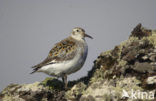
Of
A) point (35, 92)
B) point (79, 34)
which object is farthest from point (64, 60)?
point (79, 34)

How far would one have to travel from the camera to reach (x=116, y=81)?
11.1 metres

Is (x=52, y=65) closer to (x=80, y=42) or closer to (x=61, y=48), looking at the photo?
(x=61, y=48)

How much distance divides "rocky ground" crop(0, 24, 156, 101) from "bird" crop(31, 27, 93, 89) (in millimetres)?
656

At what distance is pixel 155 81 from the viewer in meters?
10.1

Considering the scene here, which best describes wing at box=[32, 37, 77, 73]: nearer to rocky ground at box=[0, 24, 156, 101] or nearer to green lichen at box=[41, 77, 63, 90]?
green lichen at box=[41, 77, 63, 90]

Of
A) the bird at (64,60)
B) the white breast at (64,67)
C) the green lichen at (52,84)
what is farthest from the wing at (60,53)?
the green lichen at (52,84)

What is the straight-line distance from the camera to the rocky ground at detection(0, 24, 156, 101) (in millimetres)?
10260

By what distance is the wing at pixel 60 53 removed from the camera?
45.1ft

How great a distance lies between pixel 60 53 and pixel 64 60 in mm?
506

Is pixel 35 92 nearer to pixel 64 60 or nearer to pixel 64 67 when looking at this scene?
pixel 64 67

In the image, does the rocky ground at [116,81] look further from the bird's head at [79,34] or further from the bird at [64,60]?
the bird's head at [79,34]

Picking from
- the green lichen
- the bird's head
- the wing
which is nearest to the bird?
the wing

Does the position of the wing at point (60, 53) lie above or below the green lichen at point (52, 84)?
above

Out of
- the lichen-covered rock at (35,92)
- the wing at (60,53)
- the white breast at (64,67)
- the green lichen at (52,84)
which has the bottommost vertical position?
the lichen-covered rock at (35,92)
